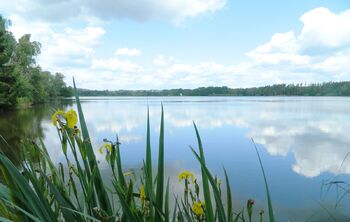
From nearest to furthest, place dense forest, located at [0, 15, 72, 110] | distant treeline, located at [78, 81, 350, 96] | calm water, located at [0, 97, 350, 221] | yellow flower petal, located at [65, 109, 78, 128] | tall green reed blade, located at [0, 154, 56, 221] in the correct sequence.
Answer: tall green reed blade, located at [0, 154, 56, 221], yellow flower petal, located at [65, 109, 78, 128], calm water, located at [0, 97, 350, 221], dense forest, located at [0, 15, 72, 110], distant treeline, located at [78, 81, 350, 96]

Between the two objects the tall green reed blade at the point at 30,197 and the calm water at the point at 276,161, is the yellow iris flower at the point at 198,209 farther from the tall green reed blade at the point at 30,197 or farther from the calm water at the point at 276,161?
the calm water at the point at 276,161

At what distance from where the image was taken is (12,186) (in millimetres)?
682

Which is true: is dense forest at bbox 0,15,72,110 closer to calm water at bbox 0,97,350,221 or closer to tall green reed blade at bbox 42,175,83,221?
calm water at bbox 0,97,350,221

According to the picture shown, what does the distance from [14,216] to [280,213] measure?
12.4 feet

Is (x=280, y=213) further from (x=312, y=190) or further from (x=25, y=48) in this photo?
(x=25, y=48)

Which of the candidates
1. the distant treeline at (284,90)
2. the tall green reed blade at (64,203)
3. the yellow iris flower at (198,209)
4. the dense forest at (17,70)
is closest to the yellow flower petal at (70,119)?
the tall green reed blade at (64,203)

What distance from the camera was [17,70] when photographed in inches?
743

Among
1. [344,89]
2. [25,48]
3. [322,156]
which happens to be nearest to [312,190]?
[322,156]

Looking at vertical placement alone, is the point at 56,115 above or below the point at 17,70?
below

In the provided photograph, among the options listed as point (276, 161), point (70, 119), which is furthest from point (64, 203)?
point (276, 161)

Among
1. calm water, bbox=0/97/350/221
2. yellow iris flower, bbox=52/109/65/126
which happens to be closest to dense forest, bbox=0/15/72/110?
calm water, bbox=0/97/350/221

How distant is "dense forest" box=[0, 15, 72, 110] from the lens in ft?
58.6

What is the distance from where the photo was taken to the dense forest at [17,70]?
58.6 feet

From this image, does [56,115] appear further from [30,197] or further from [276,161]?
[276,161]
